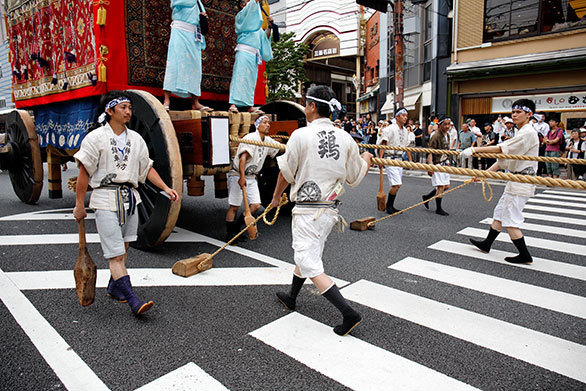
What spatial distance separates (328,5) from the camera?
4016 cm

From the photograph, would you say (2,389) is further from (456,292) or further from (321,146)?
(456,292)

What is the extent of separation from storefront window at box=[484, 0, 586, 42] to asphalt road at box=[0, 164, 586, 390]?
13.4m

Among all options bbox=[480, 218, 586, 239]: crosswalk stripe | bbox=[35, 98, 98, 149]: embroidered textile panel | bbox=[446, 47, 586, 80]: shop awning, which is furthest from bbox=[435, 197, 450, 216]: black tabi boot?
bbox=[446, 47, 586, 80]: shop awning

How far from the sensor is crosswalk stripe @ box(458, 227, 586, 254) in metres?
5.23

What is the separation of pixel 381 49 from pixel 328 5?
14327 mm

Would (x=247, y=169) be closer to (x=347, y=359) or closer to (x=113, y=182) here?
(x=113, y=182)

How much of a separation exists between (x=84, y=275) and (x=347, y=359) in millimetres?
2046

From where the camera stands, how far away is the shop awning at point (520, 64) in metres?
14.2

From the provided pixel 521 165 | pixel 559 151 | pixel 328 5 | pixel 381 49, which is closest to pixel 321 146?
pixel 521 165

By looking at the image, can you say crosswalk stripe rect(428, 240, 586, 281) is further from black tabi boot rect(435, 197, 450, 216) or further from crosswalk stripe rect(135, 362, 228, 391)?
crosswalk stripe rect(135, 362, 228, 391)

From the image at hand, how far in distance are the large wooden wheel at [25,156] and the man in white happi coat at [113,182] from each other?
14.8 ft

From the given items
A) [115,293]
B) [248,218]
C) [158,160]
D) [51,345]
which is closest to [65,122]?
[158,160]

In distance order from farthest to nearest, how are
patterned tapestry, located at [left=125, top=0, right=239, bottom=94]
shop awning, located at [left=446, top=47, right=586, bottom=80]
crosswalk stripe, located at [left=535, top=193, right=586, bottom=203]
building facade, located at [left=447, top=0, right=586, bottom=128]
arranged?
1. building facade, located at [left=447, top=0, right=586, bottom=128]
2. shop awning, located at [left=446, top=47, right=586, bottom=80]
3. crosswalk stripe, located at [left=535, top=193, right=586, bottom=203]
4. patterned tapestry, located at [left=125, top=0, right=239, bottom=94]

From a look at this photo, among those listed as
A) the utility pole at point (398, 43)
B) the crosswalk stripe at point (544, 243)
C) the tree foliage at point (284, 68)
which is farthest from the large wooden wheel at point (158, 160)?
the tree foliage at point (284, 68)
